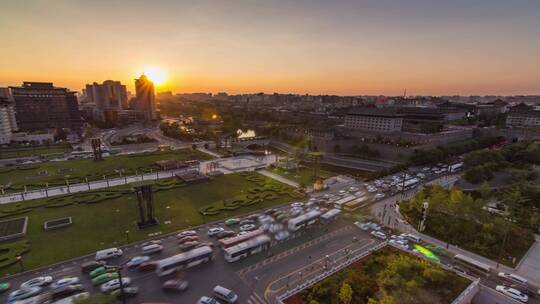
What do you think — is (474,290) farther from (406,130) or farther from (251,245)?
(406,130)

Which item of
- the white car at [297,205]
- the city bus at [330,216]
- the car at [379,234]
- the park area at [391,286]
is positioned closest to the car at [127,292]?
the park area at [391,286]

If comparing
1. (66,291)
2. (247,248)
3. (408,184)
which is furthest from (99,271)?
(408,184)

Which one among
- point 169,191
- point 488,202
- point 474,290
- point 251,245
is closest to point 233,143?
point 169,191

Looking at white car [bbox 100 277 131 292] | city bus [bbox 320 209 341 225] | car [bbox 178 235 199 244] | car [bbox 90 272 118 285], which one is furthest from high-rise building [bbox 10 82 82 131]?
city bus [bbox 320 209 341 225]

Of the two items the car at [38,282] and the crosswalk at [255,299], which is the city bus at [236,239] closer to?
the crosswalk at [255,299]

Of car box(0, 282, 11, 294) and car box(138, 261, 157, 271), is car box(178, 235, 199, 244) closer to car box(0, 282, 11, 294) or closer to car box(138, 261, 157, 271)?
car box(138, 261, 157, 271)
